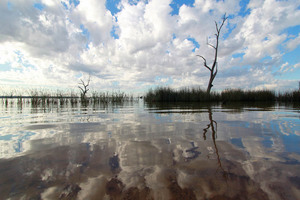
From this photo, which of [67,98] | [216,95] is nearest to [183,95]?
[216,95]

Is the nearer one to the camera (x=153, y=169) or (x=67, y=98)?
(x=153, y=169)

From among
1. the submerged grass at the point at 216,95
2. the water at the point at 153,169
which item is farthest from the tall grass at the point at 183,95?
the water at the point at 153,169

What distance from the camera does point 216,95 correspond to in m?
14.4

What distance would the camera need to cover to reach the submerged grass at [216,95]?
13820 mm

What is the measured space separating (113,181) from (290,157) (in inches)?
55.9

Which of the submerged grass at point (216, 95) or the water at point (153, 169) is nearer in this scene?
the water at point (153, 169)

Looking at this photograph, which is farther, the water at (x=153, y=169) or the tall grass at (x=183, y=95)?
the tall grass at (x=183, y=95)

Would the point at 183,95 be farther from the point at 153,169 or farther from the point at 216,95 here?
the point at 153,169

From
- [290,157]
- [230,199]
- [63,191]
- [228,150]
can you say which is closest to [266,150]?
[290,157]

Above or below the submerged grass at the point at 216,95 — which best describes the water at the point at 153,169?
below

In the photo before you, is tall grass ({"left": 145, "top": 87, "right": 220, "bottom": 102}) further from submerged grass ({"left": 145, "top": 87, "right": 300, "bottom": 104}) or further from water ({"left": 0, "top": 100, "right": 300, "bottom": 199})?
water ({"left": 0, "top": 100, "right": 300, "bottom": 199})

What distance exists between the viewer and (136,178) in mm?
1006

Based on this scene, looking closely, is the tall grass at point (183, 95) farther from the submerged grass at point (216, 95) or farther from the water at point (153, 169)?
the water at point (153, 169)

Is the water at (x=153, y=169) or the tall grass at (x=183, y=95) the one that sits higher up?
the tall grass at (x=183, y=95)
